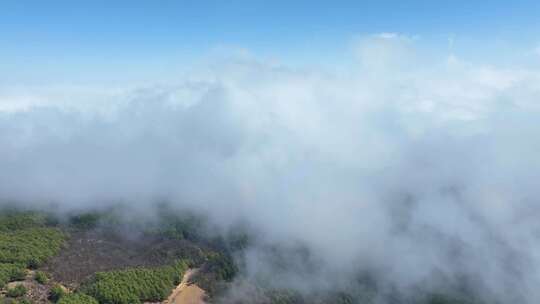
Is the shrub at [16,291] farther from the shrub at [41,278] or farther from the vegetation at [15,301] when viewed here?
the shrub at [41,278]

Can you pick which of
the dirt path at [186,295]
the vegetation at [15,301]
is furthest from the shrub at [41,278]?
the dirt path at [186,295]

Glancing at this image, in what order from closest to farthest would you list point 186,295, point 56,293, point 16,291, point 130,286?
point 16,291 < point 56,293 < point 130,286 < point 186,295

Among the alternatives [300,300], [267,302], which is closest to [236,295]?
[267,302]

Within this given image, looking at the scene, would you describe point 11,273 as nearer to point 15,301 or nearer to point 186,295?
point 15,301

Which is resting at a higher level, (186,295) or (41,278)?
→ (41,278)

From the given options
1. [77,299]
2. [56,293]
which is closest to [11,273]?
[56,293]

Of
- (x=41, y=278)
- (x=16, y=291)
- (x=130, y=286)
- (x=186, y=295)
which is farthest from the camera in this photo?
(x=186, y=295)

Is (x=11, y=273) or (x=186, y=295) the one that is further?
(x=186, y=295)

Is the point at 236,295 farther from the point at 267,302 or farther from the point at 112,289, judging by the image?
the point at 112,289
